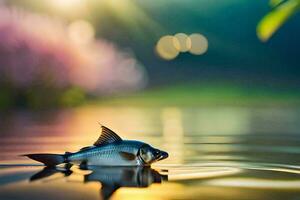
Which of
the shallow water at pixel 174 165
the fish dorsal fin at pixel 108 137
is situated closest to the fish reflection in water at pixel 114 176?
the shallow water at pixel 174 165

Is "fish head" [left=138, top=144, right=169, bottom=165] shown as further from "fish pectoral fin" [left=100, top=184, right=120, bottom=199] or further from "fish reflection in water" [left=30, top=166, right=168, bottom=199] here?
"fish pectoral fin" [left=100, top=184, right=120, bottom=199]

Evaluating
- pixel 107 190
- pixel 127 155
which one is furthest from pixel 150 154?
pixel 107 190

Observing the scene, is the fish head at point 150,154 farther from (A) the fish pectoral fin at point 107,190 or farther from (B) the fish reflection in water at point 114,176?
(A) the fish pectoral fin at point 107,190

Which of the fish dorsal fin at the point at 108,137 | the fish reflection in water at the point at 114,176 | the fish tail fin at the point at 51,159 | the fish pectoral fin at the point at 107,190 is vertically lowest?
the fish pectoral fin at the point at 107,190

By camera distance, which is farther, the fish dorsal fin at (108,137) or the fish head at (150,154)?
the fish dorsal fin at (108,137)

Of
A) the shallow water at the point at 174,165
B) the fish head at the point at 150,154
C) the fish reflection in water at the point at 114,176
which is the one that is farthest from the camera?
the fish head at the point at 150,154

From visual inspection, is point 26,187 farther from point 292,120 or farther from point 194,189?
point 292,120
